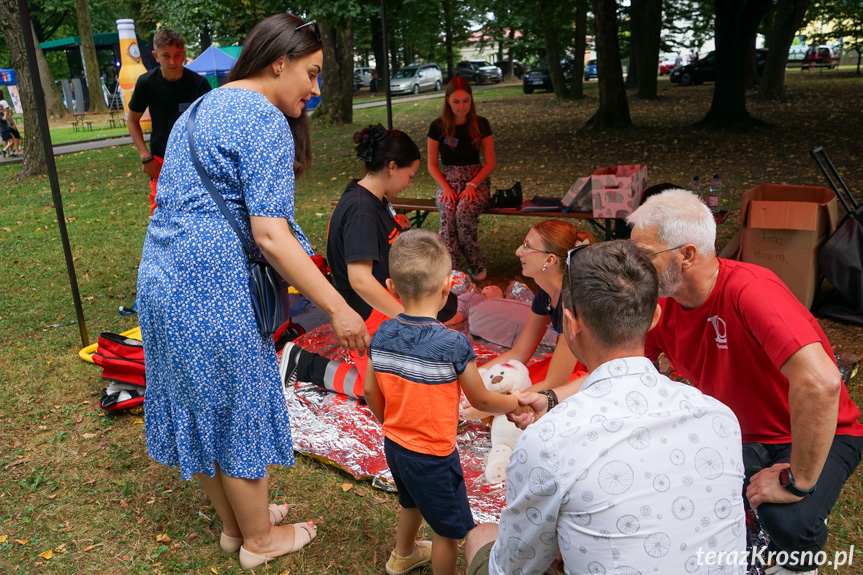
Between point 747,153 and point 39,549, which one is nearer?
point 39,549

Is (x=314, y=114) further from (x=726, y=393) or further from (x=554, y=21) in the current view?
(x=726, y=393)

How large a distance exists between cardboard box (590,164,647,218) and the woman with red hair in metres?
1.10

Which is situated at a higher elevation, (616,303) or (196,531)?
(616,303)

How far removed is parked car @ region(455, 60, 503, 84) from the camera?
38656 millimetres

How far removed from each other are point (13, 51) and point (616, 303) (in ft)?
45.8

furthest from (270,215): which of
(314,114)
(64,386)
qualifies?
(314,114)

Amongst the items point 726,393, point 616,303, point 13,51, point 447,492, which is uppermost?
point 13,51

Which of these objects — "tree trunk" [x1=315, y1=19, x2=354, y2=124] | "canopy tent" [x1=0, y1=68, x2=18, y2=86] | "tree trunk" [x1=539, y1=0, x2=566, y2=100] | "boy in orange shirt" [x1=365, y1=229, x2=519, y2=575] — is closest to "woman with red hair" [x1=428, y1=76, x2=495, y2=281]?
"boy in orange shirt" [x1=365, y1=229, x2=519, y2=575]

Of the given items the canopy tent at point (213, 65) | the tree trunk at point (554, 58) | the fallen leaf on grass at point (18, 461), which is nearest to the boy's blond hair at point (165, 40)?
the fallen leaf on grass at point (18, 461)

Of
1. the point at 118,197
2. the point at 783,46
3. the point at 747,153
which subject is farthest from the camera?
the point at 783,46

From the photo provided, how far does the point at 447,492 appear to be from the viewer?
2.42 metres

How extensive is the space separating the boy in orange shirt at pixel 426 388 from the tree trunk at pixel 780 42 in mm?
21163

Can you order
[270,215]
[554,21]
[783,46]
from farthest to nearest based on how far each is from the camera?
[783,46], [554,21], [270,215]

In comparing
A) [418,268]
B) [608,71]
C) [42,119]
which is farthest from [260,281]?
[608,71]
